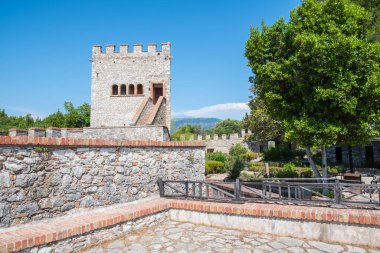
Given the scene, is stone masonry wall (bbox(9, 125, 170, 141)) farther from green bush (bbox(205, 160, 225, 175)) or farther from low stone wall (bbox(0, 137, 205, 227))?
green bush (bbox(205, 160, 225, 175))

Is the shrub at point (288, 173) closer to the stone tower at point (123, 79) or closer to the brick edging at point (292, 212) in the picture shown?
the stone tower at point (123, 79)

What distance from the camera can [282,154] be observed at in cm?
2692

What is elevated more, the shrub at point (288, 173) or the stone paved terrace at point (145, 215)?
the stone paved terrace at point (145, 215)

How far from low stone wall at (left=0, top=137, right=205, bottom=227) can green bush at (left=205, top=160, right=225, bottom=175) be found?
1244cm

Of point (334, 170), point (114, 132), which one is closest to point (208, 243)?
point (114, 132)

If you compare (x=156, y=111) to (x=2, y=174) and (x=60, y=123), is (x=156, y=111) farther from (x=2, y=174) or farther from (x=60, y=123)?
(x=60, y=123)

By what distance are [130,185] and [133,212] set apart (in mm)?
1109

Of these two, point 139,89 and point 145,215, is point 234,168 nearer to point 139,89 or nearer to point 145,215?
point 139,89

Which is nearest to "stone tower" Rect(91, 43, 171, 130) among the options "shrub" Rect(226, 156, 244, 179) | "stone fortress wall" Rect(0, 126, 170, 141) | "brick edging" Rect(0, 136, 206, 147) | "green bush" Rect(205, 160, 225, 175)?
"green bush" Rect(205, 160, 225, 175)

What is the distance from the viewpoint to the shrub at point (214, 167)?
20219 millimetres

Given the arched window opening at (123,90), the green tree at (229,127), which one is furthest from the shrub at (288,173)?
the green tree at (229,127)

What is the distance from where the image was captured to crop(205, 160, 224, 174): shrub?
20219 millimetres

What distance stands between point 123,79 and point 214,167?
10972 millimetres

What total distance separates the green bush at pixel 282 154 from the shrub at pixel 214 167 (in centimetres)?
815
